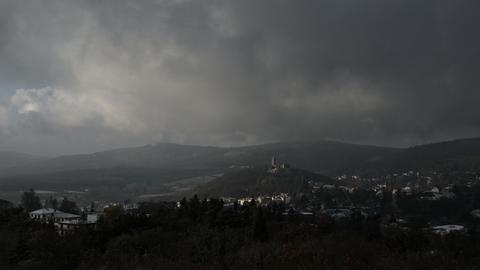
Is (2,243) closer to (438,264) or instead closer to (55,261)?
(55,261)

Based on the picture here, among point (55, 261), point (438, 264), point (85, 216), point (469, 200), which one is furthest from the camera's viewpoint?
point (469, 200)

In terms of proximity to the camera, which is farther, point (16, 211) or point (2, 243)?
point (16, 211)

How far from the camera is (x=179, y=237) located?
135 ft

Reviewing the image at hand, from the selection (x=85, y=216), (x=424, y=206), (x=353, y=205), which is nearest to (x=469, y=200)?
(x=424, y=206)

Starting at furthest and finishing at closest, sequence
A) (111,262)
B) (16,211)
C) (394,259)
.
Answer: (16,211), (111,262), (394,259)

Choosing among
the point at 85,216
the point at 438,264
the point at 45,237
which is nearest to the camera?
the point at 438,264

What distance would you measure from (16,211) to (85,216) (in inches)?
694

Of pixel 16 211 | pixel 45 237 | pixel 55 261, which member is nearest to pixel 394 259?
pixel 55 261

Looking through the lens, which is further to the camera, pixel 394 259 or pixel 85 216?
pixel 85 216

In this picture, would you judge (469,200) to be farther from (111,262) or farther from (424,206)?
(111,262)

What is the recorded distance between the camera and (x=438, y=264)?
61.1 feet

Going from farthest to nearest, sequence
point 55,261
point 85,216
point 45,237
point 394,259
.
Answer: point 85,216
point 45,237
point 55,261
point 394,259

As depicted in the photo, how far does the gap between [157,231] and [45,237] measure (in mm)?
10630

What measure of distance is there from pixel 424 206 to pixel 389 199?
54.0ft
